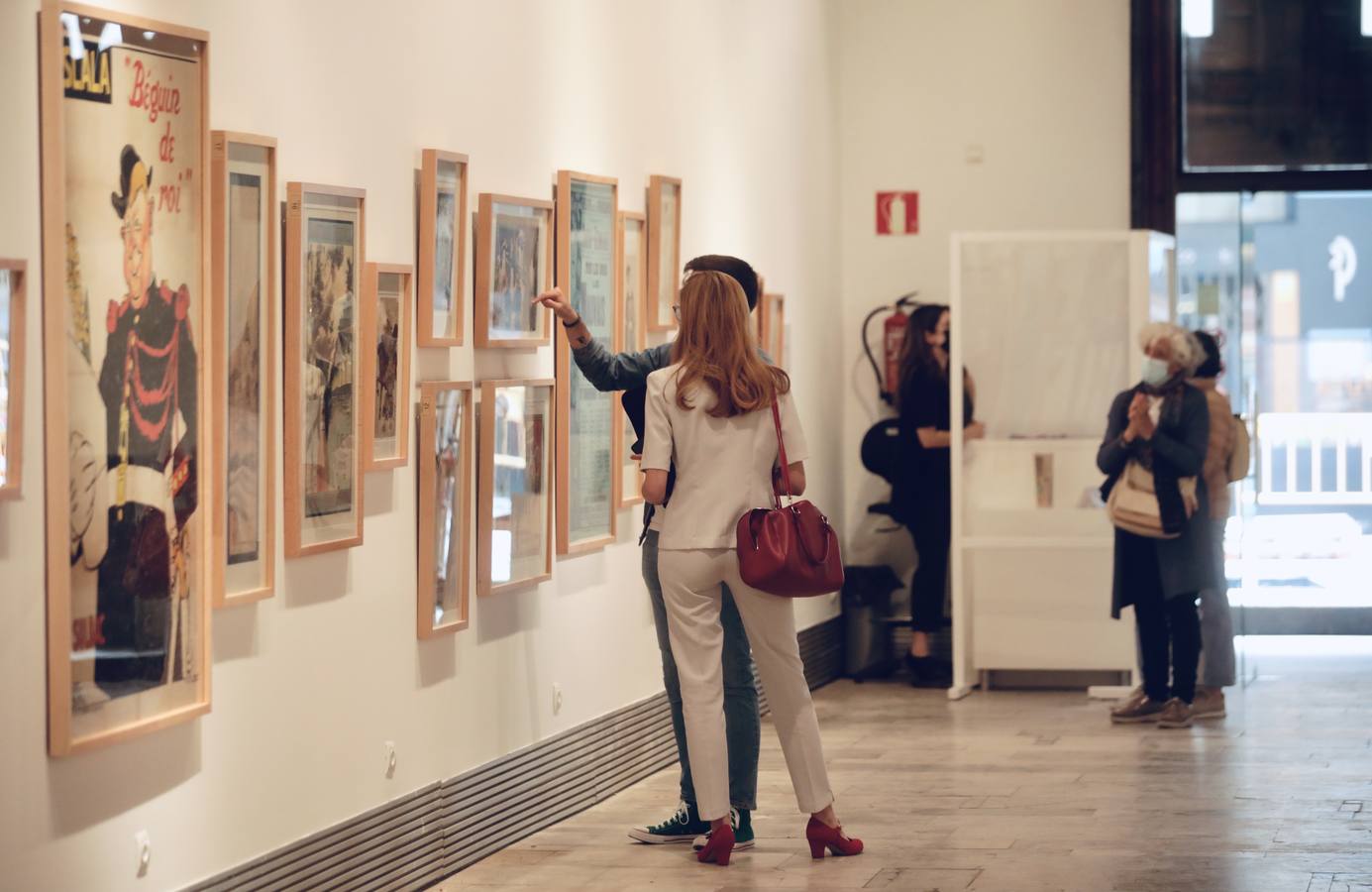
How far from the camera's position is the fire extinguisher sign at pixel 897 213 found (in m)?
10.4

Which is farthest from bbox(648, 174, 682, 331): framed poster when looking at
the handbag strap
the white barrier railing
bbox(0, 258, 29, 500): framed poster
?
the white barrier railing

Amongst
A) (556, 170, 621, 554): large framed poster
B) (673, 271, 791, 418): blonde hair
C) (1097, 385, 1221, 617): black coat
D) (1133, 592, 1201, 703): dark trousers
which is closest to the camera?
(673, 271, 791, 418): blonde hair

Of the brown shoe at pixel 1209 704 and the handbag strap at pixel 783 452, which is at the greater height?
the handbag strap at pixel 783 452

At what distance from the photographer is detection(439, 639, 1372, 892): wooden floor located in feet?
18.3

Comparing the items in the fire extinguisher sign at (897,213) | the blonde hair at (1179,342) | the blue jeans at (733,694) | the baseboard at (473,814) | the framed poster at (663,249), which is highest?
the fire extinguisher sign at (897,213)

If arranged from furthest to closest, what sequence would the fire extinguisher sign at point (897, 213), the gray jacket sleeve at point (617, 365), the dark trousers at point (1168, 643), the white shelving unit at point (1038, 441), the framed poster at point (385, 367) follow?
the fire extinguisher sign at point (897, 213) < the white shelving unit at point (1038, 441) < the dark trousers at point (1168, 643) < the gray jacket sleeve at point (617, 365) < the framed poster at point (385, 367)

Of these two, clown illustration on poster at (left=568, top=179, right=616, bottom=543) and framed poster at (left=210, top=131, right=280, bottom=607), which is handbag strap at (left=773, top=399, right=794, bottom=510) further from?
framed poster at (left=210, top=131, right=280, bottom=607)

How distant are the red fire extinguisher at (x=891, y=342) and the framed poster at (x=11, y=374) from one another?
6.90 metres

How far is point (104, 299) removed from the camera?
3953 mm

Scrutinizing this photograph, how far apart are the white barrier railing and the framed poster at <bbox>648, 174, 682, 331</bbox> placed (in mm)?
4667

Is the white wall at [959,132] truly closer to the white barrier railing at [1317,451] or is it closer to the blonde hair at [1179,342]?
the white barrier railing at [1317,451]

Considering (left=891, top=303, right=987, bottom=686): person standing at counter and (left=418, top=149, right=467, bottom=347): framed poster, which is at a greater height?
A: (left=418, top=149, right=467, bottom=347): framed poster

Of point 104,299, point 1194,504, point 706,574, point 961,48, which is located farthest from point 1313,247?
point 104,299

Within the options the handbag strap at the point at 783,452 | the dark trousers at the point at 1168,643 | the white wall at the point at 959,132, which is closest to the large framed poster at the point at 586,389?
the handbag strap at the point at 783,452
